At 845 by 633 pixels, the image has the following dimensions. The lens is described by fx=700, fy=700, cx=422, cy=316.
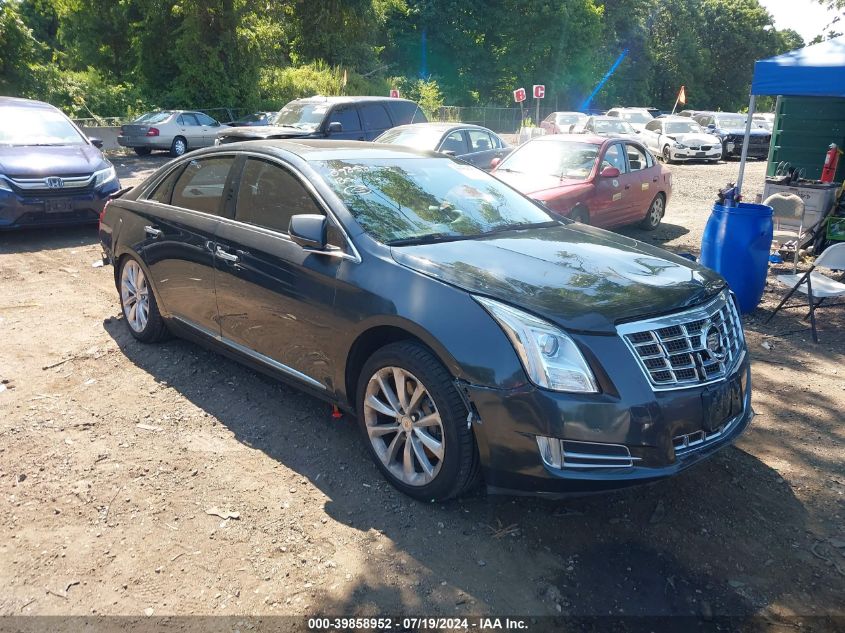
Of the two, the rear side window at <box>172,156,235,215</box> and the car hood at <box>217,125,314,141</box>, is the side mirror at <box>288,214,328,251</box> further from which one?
the car hood at <box>217,125,314,141</box>

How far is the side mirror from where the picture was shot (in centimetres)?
365

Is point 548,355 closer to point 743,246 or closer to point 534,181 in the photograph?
point 743,246

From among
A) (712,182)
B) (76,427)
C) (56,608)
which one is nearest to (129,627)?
(56,608)

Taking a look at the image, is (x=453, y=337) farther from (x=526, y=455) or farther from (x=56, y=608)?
(x=56, y=608)

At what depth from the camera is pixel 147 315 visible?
532cm

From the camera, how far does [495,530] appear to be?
3254mm

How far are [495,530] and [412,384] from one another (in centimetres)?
78

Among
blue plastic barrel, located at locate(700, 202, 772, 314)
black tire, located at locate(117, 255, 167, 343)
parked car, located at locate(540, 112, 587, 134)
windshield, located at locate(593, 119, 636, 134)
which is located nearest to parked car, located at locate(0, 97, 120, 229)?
black tire, located at locate(117, 255, 167, 343)

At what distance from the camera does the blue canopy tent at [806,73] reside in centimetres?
880

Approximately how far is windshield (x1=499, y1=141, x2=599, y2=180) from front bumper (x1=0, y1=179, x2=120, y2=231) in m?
5.40

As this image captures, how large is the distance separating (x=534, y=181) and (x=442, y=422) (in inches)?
250

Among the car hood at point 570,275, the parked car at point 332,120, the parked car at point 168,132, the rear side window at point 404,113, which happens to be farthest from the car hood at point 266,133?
the car hood at point 570,275

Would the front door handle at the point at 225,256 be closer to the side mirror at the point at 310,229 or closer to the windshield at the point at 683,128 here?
the side mirror at the point at 310,229

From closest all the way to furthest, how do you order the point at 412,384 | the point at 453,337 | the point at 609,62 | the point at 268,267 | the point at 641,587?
1. the point at 641,587
2. the point at 453,337
3. the point at 412,384
4. the point at 268,267
5. the point at 609,62
